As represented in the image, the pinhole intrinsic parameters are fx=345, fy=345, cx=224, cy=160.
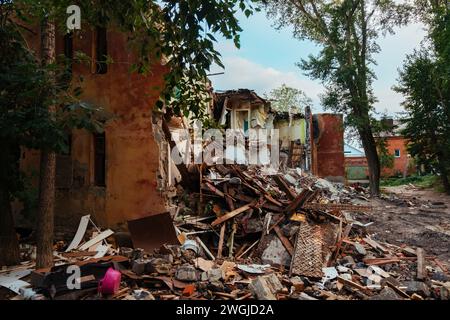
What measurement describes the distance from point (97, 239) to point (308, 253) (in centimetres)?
457

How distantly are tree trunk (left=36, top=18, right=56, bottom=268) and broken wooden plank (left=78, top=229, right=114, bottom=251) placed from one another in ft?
4.57

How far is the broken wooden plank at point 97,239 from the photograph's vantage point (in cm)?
734

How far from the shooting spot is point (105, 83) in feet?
27.0

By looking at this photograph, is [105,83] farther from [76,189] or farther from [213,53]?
[213,53]

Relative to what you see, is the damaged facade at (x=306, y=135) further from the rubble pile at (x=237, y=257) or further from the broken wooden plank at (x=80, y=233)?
the broken wooden plank at (x=80, y=233)

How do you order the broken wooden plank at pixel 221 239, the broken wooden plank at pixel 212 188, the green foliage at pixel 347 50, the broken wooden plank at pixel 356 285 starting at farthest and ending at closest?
1. the green foliage at pixel 347 50
2. the broken wooden plank at pixel 212 188
3. the broken wooden plank at pixel 221 239
4. the broken wooden plank at pixel 356 285

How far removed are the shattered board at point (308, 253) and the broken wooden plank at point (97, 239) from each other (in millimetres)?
4109

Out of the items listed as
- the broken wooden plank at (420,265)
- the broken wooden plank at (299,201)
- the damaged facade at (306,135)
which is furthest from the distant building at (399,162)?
the broken wooden plank at (299,201)

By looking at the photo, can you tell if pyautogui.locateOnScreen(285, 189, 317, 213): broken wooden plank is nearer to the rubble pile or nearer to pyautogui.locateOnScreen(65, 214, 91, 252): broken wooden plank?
the rubble pile

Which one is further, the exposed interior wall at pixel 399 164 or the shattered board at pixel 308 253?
the exposed interior wall at pixel 399 164

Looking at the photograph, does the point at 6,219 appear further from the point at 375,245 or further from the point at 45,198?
the point at 375,245

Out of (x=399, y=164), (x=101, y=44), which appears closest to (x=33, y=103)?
(x=101, y=44)

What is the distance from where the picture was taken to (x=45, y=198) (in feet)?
19.2
